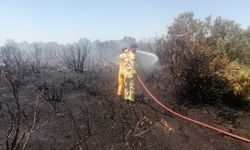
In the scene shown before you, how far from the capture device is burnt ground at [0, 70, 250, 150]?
7.12 m

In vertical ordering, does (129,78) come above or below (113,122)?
above

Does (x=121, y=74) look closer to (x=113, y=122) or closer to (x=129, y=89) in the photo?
(x=129, y=89)

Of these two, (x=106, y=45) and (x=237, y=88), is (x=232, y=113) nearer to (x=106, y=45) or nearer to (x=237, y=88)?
(x=237, y=88)

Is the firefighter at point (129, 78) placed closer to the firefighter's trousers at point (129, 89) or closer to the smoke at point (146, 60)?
the firefighter's trousers at point (129, 89)

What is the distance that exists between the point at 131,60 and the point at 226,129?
3.27 metres

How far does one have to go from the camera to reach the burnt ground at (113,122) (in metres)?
7.12

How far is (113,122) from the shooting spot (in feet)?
26.7

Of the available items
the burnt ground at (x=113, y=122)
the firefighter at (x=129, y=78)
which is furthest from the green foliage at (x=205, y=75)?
the firefighter at (x=129, y=78)

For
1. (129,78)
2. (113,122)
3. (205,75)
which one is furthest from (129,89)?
(205,75)

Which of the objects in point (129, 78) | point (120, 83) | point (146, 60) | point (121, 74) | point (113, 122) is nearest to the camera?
point (113, 122)

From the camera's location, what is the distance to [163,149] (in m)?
7.09

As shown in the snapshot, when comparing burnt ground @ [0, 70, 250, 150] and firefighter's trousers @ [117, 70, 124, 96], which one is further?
firefighter's trousers @ [117, 70, 124, 96]

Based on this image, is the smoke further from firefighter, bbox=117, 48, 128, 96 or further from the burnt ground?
firefighter, bbox=117, 48, 128, 96

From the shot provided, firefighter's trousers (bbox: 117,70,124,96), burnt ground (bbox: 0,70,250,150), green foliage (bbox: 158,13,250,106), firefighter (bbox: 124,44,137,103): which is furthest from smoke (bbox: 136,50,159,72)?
firefighter (bbox: 124,44,137,103)
